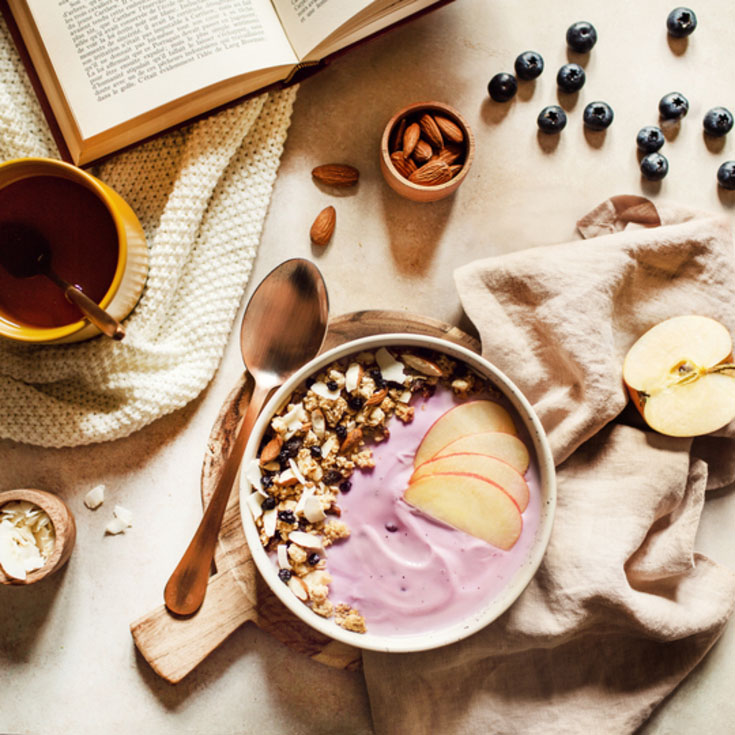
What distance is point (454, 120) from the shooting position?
1244mm

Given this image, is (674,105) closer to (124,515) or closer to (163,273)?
(163,273)

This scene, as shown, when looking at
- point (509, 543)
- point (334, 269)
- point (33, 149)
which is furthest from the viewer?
point (334, 269)

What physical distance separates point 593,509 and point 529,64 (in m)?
0.84

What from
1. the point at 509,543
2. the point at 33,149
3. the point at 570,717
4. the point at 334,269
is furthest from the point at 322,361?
the point at 570,717

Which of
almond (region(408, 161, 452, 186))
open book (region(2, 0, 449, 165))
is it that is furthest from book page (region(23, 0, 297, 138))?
almond (region(408, 161, 452, 186))

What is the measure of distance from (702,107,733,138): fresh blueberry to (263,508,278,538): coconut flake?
109cm

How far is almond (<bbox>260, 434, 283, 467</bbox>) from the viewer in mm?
1126

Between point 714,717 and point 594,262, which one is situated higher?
point 594,262

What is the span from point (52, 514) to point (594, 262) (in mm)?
1044

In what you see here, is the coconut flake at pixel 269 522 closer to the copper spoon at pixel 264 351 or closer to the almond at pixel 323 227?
the copper spoon at pixel 264 351

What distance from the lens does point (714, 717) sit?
1276 mm

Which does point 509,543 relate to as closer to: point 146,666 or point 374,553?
point 374,553

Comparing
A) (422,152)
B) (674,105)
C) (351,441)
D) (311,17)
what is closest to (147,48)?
(311,17)

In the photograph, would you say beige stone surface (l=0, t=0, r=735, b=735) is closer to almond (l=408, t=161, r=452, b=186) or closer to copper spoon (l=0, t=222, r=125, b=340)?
almond (l=408, t=161, r=452, b=186)
